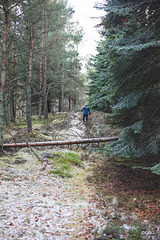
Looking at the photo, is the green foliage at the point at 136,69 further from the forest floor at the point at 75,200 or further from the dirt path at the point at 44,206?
the dirt path at the point at 44,206

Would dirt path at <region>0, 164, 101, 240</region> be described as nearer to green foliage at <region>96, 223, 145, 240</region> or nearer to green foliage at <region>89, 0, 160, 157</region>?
green foliage at <region>96, 223, 145, 240</region>

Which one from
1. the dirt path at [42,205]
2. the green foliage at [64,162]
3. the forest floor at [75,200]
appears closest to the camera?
the dirt path at [42,205]

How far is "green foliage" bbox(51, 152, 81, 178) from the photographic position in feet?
22.1

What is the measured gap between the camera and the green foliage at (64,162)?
673 centimetres

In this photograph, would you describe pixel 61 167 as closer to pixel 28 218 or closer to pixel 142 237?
pixel 28 218

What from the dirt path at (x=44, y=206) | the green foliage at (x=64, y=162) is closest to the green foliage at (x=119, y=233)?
the dirt path at (x=44, y=206)

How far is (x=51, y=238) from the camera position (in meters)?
3.02

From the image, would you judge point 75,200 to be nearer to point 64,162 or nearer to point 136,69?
point 64,162

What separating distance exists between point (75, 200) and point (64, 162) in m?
3.18

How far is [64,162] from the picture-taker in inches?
310

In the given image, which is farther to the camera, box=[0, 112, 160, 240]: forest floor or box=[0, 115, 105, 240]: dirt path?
box=[0, 112, 160, 240]: forest floor

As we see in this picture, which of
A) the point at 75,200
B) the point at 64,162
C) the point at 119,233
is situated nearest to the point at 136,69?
the point at 75,200

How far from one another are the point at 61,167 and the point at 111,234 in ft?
13.6

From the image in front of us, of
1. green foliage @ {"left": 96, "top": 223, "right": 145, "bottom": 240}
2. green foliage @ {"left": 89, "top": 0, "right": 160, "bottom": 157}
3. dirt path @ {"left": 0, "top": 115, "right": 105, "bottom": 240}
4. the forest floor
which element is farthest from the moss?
green foliage @ {"left": 96, "top": 223, "right": 145, "bottom": 240}
